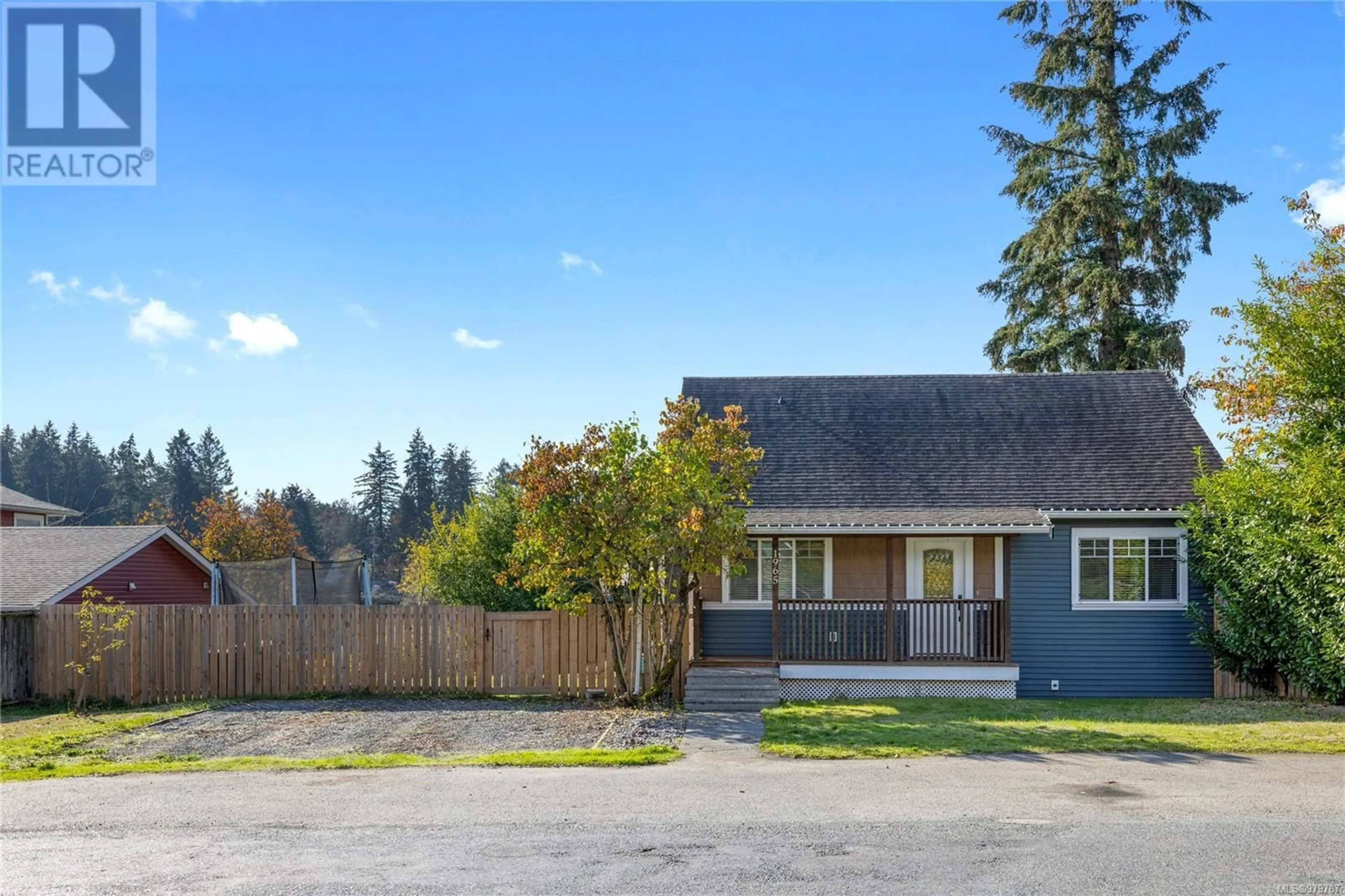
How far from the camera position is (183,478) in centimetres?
7544

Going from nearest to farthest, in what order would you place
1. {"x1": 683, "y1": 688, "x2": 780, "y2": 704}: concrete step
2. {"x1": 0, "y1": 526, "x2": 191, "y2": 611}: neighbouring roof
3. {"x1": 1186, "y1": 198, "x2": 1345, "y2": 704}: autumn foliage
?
{"x1": 1186, "y1": 198, "x2": 1345, "y2": 704}: autumn foliage < {"x1": 683, "y1": 688, "x2": 780, "y2": 704}: concrete step < {"x1": 0, "y1": 526, "x2": 191, "y2": 611}: neighbouring roof

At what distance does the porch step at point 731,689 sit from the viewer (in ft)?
46.9

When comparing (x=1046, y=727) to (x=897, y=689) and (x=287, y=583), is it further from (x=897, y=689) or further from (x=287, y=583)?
(x=287, y=583)

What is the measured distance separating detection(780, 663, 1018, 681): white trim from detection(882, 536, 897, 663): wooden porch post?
0.64 ft

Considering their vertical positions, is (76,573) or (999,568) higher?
(999,568)

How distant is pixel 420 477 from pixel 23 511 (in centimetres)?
4210

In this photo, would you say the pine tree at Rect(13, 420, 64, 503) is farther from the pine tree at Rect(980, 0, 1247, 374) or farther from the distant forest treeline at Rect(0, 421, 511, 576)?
the pine tree at Rect(980, 0, 1247, 374)

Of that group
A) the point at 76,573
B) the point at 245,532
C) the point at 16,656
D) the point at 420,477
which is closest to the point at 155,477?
the point at 420,477

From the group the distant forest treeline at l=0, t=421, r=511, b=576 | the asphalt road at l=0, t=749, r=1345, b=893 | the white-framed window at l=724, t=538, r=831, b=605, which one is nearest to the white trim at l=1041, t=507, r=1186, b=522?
the white-framed window at l=724, t=538, r=831, b=605

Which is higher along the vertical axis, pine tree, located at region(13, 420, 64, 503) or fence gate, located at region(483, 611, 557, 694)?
pine tree, located at region(13, 420, 64, 503)

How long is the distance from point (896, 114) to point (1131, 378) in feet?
24.6

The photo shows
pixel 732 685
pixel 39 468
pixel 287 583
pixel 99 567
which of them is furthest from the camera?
pixel 39 468

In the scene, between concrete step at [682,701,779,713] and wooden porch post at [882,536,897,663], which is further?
wooden porch post at [882,536,897,663]

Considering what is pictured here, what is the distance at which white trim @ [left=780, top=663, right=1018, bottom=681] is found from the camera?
1564cm
